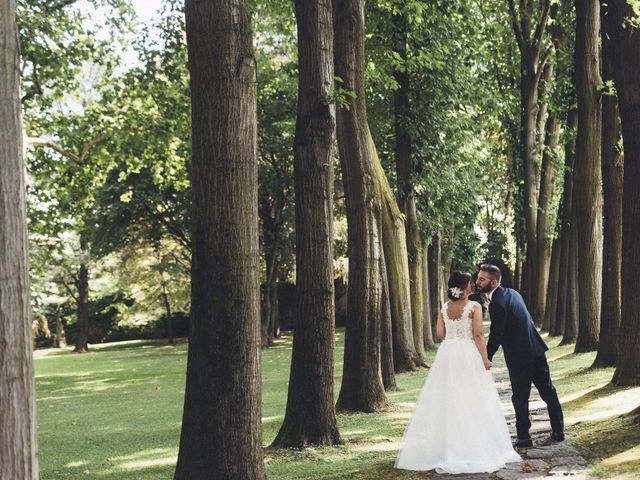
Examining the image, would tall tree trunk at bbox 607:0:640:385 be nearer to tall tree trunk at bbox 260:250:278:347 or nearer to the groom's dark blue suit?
the groom's dark blue suit

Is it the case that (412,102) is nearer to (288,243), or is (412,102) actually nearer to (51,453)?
(51,453)

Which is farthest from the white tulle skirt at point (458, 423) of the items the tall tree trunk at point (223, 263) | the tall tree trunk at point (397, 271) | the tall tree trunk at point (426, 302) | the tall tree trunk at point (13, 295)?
the tall tree trunk at point (426, 302)

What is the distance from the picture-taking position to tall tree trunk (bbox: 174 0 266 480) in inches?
Result: 275

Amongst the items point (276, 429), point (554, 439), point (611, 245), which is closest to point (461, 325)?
point (554, 439)

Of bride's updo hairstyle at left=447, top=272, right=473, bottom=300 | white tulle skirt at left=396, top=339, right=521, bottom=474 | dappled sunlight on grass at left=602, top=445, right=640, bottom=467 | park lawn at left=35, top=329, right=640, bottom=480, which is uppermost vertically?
bride's updo hairstyle at left=447, top=272, right=473, bottom=300

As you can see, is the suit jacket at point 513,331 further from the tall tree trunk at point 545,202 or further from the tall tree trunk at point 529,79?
the tall tree trunk at point 545,202

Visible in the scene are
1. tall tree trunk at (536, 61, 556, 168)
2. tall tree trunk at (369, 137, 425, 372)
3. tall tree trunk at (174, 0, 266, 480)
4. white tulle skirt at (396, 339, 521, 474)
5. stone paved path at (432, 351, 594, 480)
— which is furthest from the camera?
tall tree trunk at (536, 61, 556, 168)

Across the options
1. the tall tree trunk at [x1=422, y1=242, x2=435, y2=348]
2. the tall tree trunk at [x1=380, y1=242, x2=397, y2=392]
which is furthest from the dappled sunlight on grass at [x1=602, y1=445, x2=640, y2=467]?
the tall tree trunk at [x1=422, y1=242, x2=435, y2=348]

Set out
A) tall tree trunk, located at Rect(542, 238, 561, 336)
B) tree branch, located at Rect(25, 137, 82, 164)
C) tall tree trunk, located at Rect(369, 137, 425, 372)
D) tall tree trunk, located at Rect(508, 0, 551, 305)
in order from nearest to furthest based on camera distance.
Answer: tall tree trunk, located at Rect(369, 137, 425, 372) → tree branch, located at Rect(25, 137, 82, 164) → tall tree trunk, located at Rect(508, 0, 551, 305) → tall tree trunk, located at Rect(542, 238, 561, 336)

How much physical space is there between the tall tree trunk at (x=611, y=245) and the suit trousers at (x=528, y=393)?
6.92m

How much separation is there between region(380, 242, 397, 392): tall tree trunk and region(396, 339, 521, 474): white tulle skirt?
5.68 metres

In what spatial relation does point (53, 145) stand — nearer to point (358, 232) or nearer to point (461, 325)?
point (358, 232)

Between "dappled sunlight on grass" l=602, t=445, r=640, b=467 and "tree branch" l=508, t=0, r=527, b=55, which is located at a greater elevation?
"tree branch" l=508, t=0, r=527, b=55

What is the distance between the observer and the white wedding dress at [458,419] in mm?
8758
